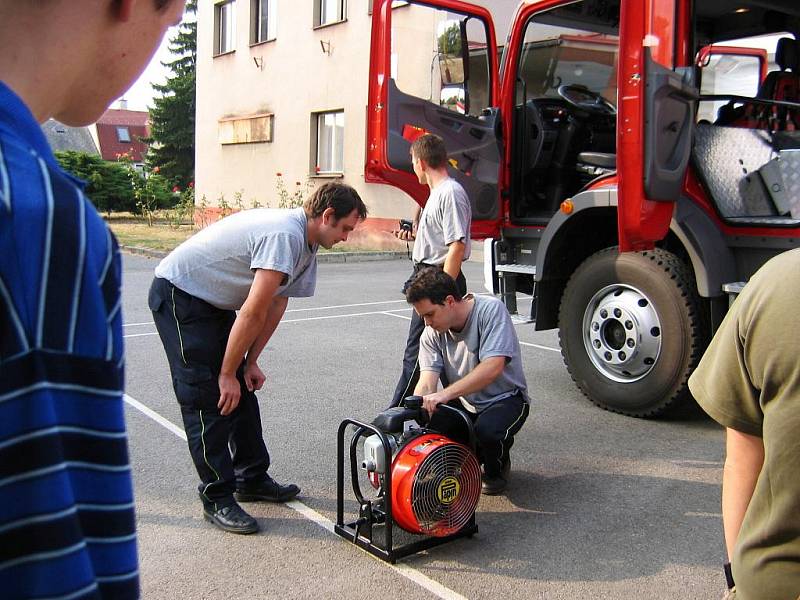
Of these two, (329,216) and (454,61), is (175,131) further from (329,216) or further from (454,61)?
(329,216)

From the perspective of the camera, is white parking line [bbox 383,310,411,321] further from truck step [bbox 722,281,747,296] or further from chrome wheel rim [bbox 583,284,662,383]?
truck step [bbox 722,281,747,296]

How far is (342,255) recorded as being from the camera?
650 inches

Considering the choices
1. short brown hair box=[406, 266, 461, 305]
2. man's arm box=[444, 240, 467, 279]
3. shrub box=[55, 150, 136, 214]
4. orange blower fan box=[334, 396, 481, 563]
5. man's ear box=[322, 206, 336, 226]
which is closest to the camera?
orange blower fan box=[334, 396, 481, 563]

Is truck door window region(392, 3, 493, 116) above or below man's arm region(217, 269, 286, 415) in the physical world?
above

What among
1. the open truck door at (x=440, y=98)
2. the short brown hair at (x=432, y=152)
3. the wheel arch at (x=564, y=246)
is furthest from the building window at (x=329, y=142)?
the short brown hair at (x=432, y=152)

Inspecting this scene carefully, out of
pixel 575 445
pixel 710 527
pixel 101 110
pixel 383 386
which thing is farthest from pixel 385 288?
pixel 101 110

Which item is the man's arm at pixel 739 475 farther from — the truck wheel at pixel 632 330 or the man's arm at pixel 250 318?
the truck wheel at pixel 632 330

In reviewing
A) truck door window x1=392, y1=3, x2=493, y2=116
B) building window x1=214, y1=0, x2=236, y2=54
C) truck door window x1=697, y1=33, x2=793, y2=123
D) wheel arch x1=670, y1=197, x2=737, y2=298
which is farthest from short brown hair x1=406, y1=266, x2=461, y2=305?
Answer: building window x1=214, y1=0, x2=236, y2=54

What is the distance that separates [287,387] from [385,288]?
6.15 metres

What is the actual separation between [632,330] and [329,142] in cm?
1498

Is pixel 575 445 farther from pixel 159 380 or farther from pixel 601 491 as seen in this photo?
pixel 159 380

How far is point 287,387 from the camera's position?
643 centimetres

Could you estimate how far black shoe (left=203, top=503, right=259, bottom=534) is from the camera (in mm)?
3785

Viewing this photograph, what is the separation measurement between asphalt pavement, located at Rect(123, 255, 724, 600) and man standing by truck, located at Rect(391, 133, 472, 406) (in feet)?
2.15
